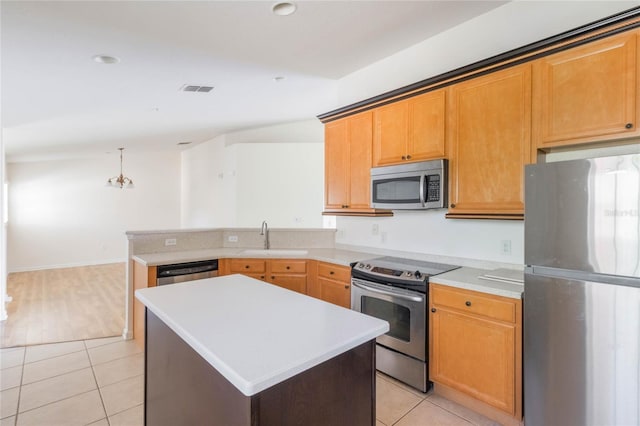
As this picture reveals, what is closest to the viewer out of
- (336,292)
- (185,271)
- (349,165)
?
(336,292)

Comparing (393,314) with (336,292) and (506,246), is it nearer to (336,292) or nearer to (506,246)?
(336,292)

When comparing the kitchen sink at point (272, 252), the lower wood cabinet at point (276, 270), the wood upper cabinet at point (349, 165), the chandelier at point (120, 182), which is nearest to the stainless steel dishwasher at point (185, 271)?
the lower wood cabinet at point (276, 270)

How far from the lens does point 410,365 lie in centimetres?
259

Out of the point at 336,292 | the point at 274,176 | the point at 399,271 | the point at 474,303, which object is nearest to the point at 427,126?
the point at 399,271

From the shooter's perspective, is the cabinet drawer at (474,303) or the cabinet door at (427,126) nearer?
the cabinet drawer at (474,303)

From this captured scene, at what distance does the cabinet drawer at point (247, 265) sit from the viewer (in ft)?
11.9

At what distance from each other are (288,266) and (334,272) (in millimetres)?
568

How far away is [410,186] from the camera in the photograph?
9.66 feet

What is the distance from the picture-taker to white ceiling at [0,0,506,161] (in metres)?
2.26

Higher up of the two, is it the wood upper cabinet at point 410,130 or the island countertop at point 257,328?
the wood upper cabinet at point 410,130

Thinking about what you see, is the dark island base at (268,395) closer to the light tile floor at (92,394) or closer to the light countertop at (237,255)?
the light tile floor at (92,394)

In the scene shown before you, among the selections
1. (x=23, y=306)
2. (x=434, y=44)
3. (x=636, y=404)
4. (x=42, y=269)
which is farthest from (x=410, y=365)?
(x=42, y=269)

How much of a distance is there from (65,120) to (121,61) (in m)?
2.17

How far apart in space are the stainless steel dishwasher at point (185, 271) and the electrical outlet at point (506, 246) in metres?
2.74
